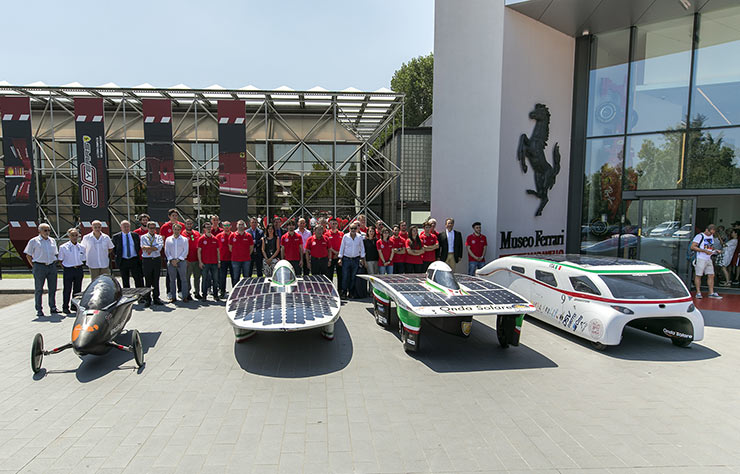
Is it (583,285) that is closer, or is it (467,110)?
(583,285)

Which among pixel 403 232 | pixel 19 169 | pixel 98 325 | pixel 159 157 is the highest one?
pixel 159 157

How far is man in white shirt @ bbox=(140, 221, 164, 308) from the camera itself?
8.16 meters

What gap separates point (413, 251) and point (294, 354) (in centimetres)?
418

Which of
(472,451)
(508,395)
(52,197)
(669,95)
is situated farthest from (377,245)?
(52,197)

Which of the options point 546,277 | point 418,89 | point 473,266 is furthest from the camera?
point 418,89

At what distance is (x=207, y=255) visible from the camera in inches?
335

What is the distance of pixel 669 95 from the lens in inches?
421

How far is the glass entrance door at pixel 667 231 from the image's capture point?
399 inches

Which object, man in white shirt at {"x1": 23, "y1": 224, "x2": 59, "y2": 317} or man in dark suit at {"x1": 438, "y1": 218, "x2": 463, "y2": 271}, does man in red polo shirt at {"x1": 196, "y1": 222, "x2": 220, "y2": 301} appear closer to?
man in white shirt at {"x1": 23, "y1": 224, "x2": 59, "y2": 317}

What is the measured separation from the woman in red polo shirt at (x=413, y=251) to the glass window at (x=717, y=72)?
8086 millimetres

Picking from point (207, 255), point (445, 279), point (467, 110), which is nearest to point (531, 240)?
point (467, 110)

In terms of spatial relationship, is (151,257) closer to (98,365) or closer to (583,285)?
(98,365)

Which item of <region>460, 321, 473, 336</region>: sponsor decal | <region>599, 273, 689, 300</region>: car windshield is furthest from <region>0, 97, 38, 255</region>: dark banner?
<region>599, 273, 689, 300</region>: car windshield

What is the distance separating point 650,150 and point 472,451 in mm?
11145
